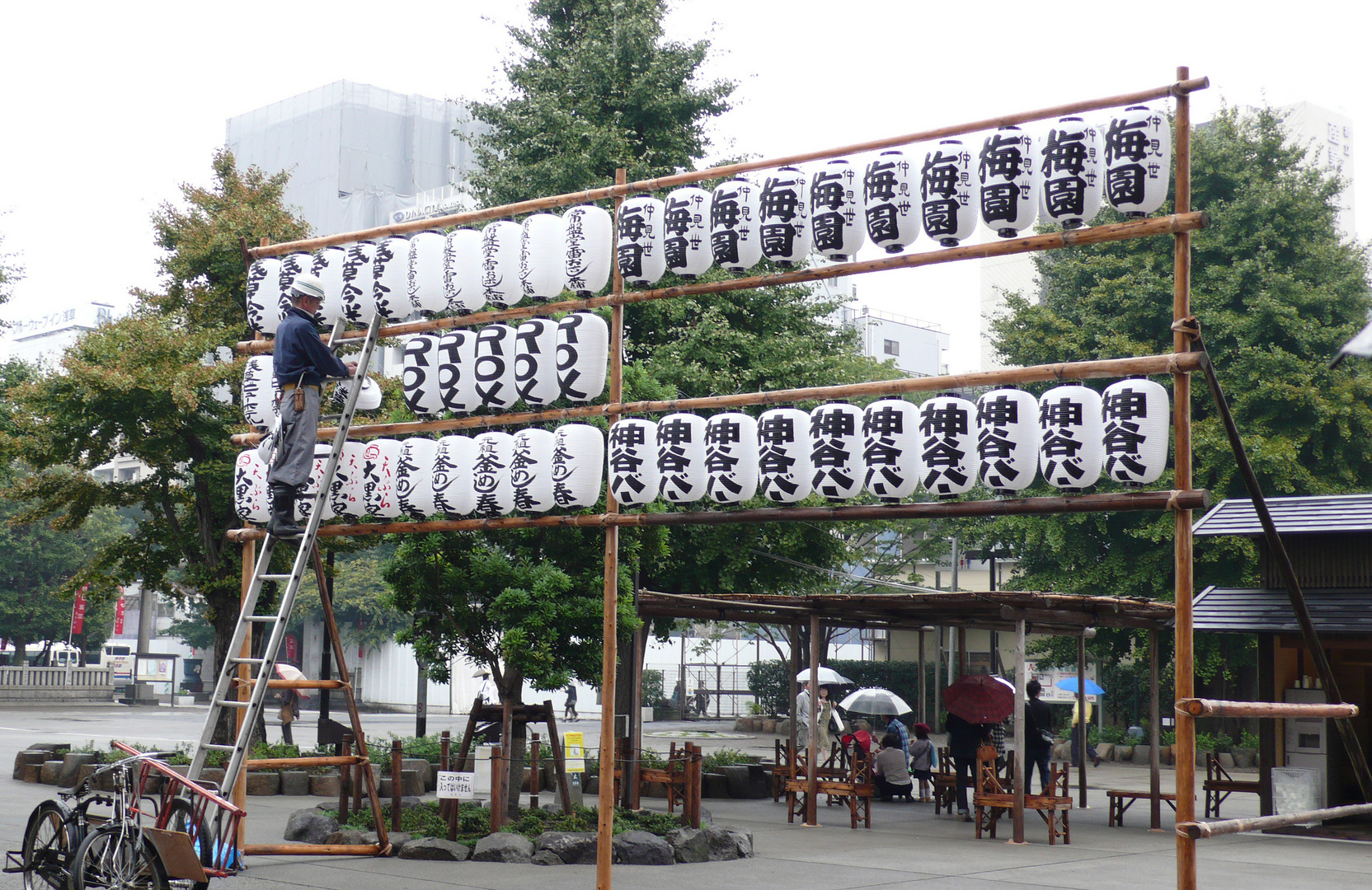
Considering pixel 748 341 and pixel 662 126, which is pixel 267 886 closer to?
pixel 748 341

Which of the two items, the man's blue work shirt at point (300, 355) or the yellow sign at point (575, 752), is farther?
the yellow sign at point (575, 752)

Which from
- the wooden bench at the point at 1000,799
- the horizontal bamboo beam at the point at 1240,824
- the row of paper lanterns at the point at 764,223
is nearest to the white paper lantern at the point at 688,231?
the row of paper lanterns at the point at 764,223

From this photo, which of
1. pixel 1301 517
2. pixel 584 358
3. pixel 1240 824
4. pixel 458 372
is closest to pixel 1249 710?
pixel 1240 824

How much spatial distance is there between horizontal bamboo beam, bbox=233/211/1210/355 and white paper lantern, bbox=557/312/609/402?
0.23 metres

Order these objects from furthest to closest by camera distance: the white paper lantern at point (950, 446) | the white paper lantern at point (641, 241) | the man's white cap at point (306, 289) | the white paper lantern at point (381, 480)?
the white paper lantern at point (381, 480)
the man's white cap at point (306, 289)
the white paper lantern at point (641, 241)
the white paper lantern at point (950, 446)

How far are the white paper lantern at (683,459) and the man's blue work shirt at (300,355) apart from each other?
2.80m

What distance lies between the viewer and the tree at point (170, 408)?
18938 millimetres

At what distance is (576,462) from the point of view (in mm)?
10133

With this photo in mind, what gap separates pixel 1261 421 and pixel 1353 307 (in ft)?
12.9

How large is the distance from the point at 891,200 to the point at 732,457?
227 centimetres

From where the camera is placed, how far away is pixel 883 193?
9031 millimetres

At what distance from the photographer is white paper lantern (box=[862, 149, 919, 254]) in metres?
8.96

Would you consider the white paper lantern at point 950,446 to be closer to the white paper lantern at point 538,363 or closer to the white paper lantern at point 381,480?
the white paper lantern at point 538,363

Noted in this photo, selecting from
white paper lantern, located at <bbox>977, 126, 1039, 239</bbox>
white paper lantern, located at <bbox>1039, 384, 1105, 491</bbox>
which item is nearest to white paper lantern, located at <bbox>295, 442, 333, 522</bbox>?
white paper lantern, located at <bbox>977, 126, 1039, 239</bbox>
